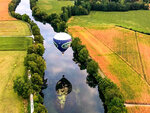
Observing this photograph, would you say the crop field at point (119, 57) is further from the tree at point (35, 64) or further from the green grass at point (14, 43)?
the green grass at point (14, 43)

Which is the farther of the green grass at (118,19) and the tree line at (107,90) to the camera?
the green grass at (118,19)

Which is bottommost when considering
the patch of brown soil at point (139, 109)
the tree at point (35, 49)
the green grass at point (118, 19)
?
the patch of brown soil at point (139, 109)

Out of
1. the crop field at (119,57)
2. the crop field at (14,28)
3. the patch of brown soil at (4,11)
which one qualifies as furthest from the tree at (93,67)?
the patch of brown soil at (4,11)

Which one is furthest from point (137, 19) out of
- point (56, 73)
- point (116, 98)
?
point (116, 98)

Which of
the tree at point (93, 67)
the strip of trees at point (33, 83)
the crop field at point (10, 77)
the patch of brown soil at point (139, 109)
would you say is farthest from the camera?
the tree at point (93, 67)

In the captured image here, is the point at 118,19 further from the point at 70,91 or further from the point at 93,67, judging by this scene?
the point at 70,91
